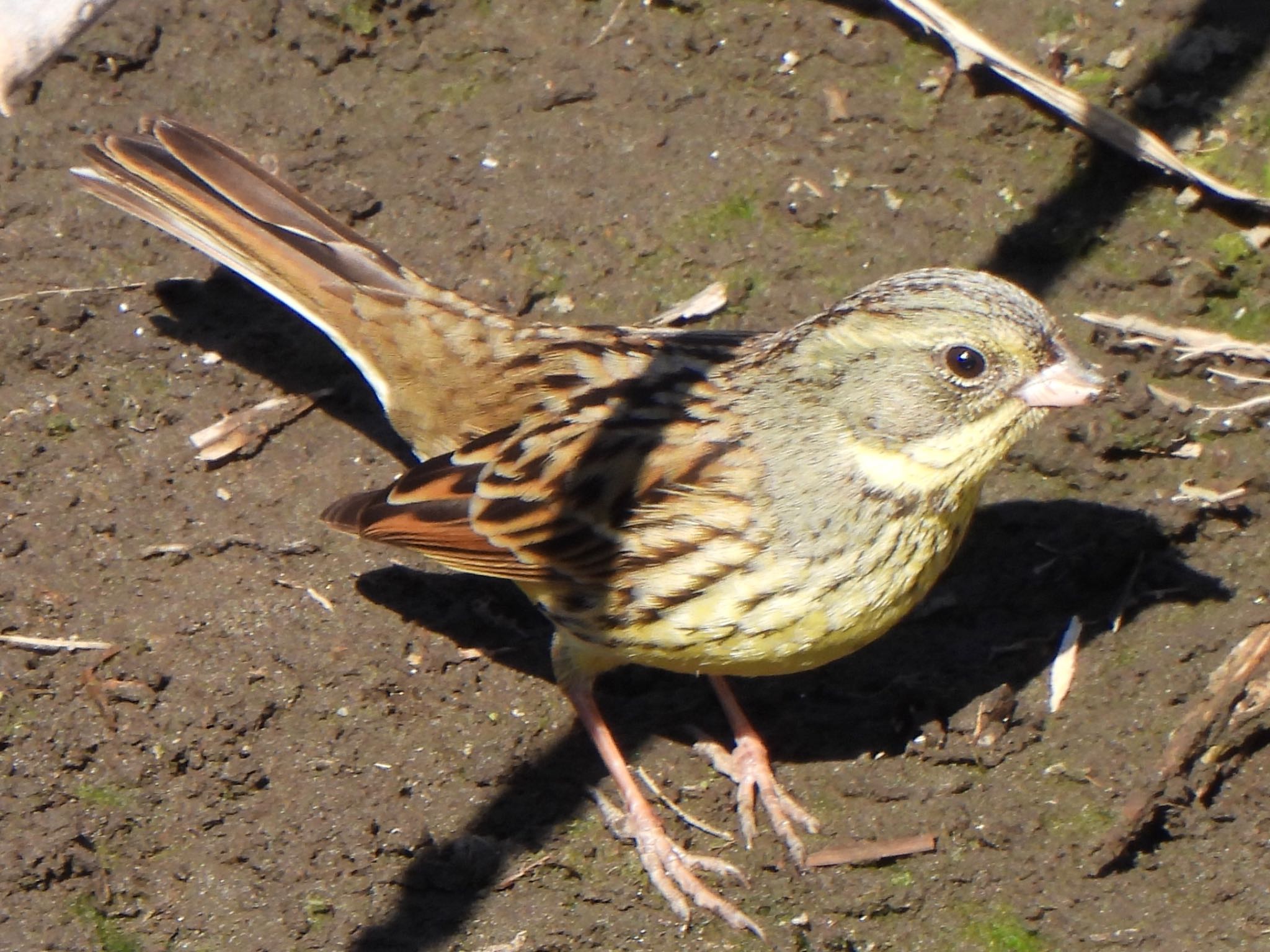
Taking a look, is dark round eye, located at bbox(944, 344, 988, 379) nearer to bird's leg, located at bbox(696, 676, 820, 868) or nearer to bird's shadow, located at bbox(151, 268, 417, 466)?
bird's leg, located at bbox(696, 676, 820, 868)

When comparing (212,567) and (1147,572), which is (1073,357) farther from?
(212,567)

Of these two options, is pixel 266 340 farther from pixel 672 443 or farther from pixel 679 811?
pixel 679 811

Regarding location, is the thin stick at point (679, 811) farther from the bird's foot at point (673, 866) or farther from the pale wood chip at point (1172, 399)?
the pale wood chip at point (1172, 399)

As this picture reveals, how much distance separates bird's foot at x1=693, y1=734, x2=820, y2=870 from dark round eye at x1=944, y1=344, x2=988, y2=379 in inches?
59.3

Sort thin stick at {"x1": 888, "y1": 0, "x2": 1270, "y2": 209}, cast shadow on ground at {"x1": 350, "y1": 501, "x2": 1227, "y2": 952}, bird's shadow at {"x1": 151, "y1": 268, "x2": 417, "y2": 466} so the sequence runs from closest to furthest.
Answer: cast shadow on ground at {"x1": 350, "y1": 501, "x2": 1227, "y2": 952} → bird's shadow at {"x1": 151, "y1": 268, "x2": 417, "y2": 466} → thin stick at {"x1": 888, "y1": 0, "x2": 1270, "y2": 209}

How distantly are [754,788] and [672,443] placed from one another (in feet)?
4.01

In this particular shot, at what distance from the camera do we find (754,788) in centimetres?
516

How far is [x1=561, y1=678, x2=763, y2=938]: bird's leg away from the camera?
485 cm

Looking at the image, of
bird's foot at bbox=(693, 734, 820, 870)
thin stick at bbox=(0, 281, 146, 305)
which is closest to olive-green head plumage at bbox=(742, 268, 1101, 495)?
bird's foot at bbox=(693, 734, 820, 870)

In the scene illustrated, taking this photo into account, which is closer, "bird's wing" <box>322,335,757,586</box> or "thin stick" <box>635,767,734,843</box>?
"bird's wing" <box>322,335,757,586</box>

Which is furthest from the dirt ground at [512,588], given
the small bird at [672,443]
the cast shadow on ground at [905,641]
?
the small bird at [672,443]

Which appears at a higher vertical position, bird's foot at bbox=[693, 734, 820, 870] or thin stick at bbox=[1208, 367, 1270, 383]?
thin stick at bbox=[1208, 367, 1270, 383]

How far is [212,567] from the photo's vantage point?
5.43m

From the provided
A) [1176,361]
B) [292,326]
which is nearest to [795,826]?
[1176,361]
